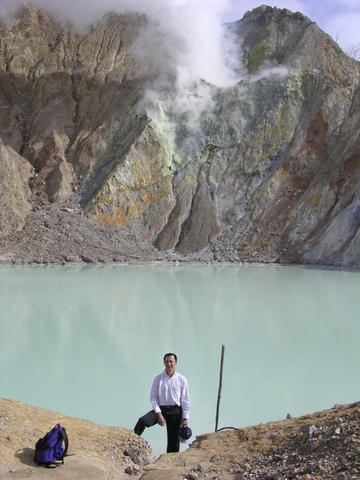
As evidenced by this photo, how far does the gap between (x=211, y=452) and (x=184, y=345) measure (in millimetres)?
5858

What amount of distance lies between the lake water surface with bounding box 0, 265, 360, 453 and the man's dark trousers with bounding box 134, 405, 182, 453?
861mm

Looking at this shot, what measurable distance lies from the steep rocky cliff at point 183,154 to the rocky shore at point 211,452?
75.6 feet

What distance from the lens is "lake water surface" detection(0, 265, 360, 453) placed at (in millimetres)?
7457

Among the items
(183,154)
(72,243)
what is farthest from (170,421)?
(183,154)

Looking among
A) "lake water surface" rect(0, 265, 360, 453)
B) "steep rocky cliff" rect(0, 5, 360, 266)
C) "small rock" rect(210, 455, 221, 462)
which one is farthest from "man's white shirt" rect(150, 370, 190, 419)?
"steep rocky cliff" rect(0, 5, 360, 266)

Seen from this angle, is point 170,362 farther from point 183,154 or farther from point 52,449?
point 183,154

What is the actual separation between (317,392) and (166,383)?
11.8ft

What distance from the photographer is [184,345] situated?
10688 mm

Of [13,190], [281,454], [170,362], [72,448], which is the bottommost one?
[72,448]

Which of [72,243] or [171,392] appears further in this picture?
[72,243]

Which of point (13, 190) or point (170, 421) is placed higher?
point (13, 190)

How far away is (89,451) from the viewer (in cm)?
514

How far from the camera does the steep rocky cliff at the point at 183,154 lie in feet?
99.1

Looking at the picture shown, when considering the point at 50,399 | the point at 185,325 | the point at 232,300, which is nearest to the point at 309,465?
the point at 50,399
